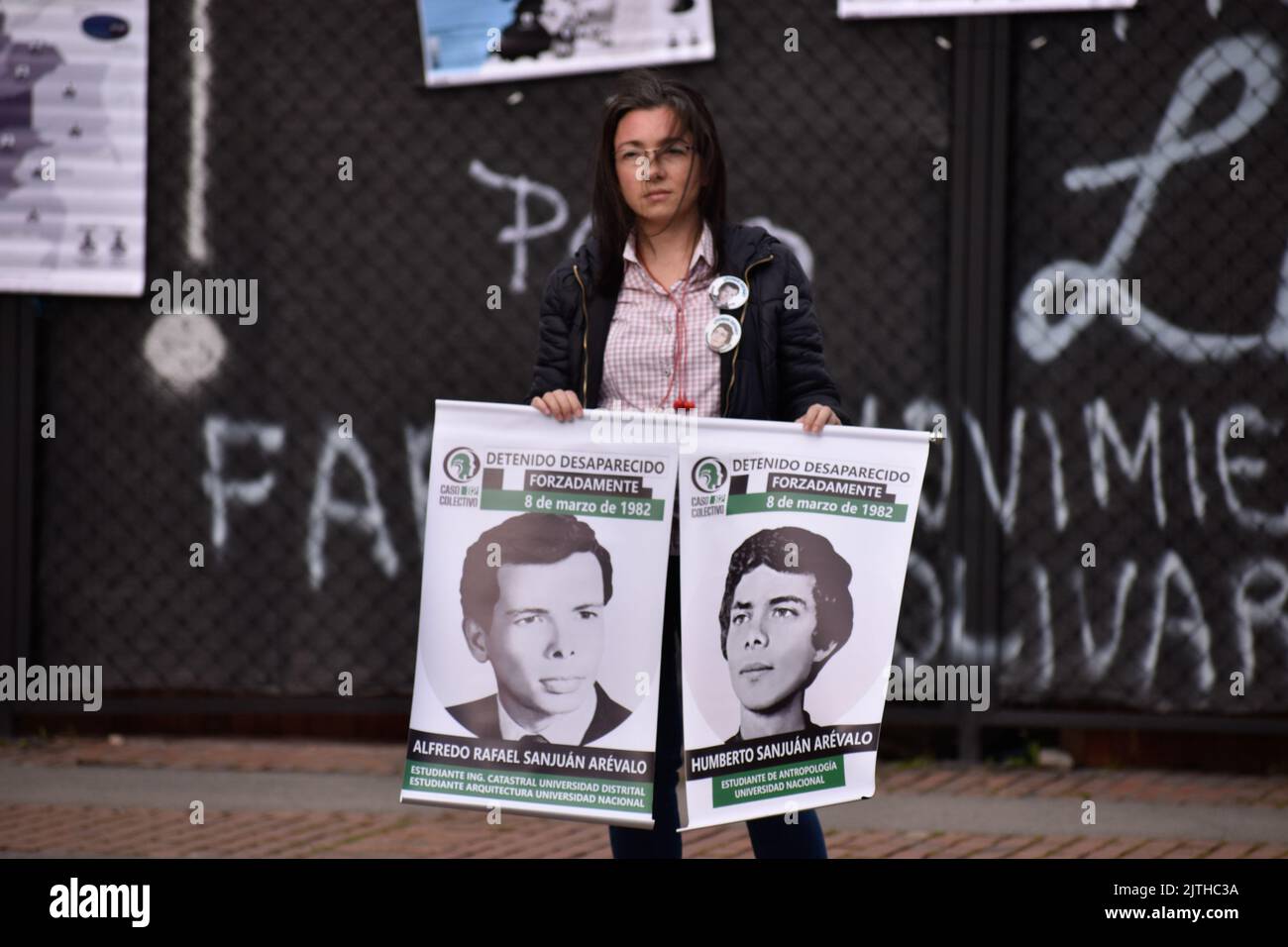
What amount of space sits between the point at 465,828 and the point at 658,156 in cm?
281

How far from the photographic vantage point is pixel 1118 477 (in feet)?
21.7

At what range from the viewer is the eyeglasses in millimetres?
4051

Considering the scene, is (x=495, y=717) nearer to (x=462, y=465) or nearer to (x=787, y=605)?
(x=462, y=465)

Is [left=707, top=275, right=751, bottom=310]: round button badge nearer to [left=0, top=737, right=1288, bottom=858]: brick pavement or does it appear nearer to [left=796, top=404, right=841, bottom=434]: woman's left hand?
[left=796, top=404, right=841, bottom=434]: woman's left hand

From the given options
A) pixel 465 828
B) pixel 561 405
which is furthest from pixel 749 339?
pixel 465 828

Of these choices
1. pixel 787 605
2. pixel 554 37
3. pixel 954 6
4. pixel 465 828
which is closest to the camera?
pixel 787 605

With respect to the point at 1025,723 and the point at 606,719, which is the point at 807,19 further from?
the point at 606,719

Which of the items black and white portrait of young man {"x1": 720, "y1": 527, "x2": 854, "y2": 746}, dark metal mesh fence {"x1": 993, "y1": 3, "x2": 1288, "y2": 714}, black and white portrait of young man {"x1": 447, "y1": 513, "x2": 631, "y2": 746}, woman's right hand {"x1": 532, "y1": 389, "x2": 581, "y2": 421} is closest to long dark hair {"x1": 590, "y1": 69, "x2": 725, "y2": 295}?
woman's right hand {"x1": 532, "y1": 389, "x2": 581, "y2": 421}

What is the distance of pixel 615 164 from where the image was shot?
13.6ft

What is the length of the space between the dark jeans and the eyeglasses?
94cm

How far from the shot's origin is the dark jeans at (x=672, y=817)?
4098 mm

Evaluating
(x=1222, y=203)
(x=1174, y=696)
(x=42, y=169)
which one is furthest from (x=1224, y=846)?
(x=42, y=169)

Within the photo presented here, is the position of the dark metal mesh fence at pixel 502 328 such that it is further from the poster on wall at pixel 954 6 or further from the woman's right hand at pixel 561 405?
the woman's right hand at pixel 561 405

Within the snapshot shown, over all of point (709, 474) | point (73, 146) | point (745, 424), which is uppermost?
point (73, 146)
